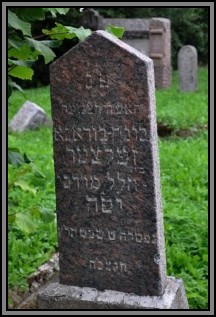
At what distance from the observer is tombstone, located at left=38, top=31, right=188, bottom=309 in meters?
2.73

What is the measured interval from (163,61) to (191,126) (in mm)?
5797

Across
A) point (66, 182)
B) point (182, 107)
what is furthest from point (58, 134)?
point (182, 107)

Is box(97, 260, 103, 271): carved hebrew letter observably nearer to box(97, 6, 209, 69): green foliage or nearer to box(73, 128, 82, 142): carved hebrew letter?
box(73, 128, 82, 142): carved hebrew letter

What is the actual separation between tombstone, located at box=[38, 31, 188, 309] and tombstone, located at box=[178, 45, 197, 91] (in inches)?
436

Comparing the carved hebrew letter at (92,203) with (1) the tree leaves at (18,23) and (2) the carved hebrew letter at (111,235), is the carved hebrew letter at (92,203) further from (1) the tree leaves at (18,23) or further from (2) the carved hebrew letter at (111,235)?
(1) the tree leaves at (18,23)

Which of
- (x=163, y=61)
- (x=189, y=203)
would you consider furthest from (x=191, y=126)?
(x=163, y=61)

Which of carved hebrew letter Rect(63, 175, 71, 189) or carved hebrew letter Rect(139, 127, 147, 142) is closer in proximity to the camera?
carved hebrew letter Rect(139, 127, 147, 142)

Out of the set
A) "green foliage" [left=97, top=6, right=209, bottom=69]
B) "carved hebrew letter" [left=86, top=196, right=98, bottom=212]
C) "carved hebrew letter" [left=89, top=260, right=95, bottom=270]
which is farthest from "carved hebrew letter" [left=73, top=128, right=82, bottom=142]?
"green foliage" [left=97, top=6, right=209, bottom=69]

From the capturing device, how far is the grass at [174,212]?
3.97 metres

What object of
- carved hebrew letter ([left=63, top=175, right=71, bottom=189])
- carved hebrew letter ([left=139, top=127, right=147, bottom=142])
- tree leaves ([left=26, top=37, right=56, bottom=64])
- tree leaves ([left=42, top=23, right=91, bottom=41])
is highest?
tree leaves ([left=42, top=23, right=91, bottom=41])

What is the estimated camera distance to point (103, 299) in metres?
2.93

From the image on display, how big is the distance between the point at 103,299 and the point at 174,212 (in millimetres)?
2043

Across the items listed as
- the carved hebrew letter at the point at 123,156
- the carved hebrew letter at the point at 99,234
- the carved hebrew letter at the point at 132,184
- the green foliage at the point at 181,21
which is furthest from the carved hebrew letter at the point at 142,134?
the green foliage at the point at 181,21
